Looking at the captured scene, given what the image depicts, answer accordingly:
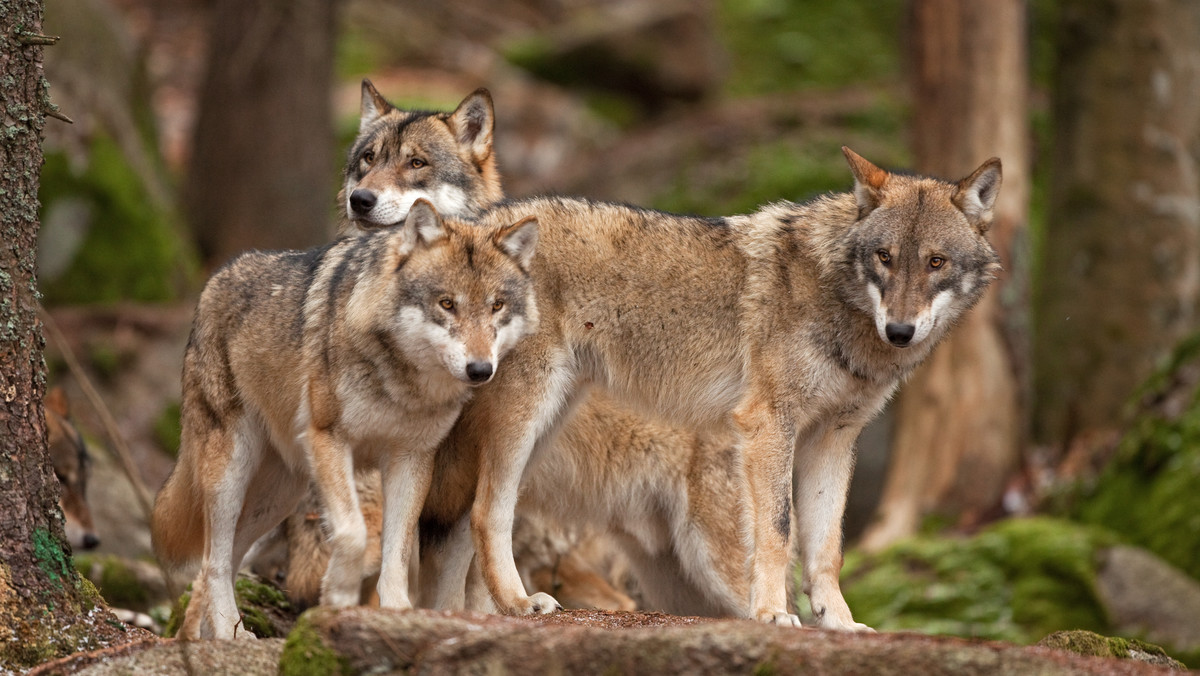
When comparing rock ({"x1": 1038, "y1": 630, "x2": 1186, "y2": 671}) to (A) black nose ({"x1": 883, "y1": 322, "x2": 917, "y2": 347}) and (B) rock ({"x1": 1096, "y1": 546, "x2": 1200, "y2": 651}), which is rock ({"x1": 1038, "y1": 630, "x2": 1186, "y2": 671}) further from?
(B) rock ({"x1": 1096, "y1": 546, "x2": 1200, "y2": 651})

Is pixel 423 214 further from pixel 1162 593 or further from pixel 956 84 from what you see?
pixel 956 84

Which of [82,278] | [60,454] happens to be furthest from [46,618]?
[82,278]

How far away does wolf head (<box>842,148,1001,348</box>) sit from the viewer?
6.35m

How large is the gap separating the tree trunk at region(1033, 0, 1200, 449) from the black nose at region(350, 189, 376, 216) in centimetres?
940

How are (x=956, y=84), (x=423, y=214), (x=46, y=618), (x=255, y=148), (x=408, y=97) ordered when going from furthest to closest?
(x=408, y=97), (x=255, y=148), (x=956, y=84), (x=423, y=214), (x=46, y=618)

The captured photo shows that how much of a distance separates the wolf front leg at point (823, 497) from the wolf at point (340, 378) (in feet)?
5.93

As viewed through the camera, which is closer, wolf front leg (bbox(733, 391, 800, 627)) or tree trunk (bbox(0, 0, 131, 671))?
tree trunk (bbox(0, 0, 131, 671))

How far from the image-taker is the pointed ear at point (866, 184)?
6.75m

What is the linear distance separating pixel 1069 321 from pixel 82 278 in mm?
11469

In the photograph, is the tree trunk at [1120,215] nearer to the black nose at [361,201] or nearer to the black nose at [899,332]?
the black nose at [899,332]

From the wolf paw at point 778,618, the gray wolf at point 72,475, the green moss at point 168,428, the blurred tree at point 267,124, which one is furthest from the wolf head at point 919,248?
the blurred tree at point 267,124

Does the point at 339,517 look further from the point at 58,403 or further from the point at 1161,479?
the point at 1161,479

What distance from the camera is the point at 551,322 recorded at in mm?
6680

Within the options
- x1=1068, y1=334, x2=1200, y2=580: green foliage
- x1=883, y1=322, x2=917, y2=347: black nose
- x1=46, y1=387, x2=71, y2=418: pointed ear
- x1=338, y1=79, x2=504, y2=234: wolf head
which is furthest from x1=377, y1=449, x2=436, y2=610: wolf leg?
x1=1068, y1=334, x2=1200, y2=580: green foliage
